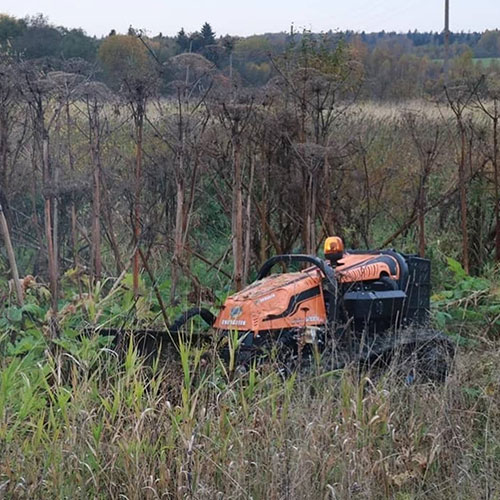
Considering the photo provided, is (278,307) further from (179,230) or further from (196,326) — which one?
(179,230)

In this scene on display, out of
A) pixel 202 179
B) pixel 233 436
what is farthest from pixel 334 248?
pixel 202 179

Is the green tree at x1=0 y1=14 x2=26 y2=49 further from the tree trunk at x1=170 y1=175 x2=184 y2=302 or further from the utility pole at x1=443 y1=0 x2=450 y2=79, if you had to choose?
the tree trunk at x1=170 y1=175 x2=184 y2=302

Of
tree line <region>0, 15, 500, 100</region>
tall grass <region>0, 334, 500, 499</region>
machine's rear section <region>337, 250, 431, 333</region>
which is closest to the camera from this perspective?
tall grass <region>0, 334, 500, 499</region>

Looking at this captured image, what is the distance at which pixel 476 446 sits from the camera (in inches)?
183

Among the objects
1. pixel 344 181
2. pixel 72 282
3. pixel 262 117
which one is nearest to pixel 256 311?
pixel 72 282

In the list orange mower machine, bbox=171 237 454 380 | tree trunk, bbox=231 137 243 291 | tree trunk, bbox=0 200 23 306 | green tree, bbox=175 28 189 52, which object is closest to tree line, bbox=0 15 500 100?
green tree, bbox=175 28 189 52

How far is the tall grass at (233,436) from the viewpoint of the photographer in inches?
156

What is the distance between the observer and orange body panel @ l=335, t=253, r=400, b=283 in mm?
5703

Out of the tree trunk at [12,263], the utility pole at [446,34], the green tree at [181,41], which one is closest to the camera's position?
the tree trunk at [12,263]

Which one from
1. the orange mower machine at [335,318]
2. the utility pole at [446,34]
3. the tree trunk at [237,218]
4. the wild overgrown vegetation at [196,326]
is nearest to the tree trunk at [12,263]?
the wild overgrown vegetation at [196,326]

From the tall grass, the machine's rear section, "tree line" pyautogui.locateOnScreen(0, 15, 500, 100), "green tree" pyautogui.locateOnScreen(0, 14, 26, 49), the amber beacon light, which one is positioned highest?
"green tree" pyautogui.locateOnScreen(0, 14, 26, 49)

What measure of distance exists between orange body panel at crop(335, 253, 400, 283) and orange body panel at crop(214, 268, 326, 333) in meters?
0.24

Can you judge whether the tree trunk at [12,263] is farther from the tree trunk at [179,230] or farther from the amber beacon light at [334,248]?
the amber beacon light at [334,248]

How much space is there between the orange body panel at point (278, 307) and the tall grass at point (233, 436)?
1.30 ft
